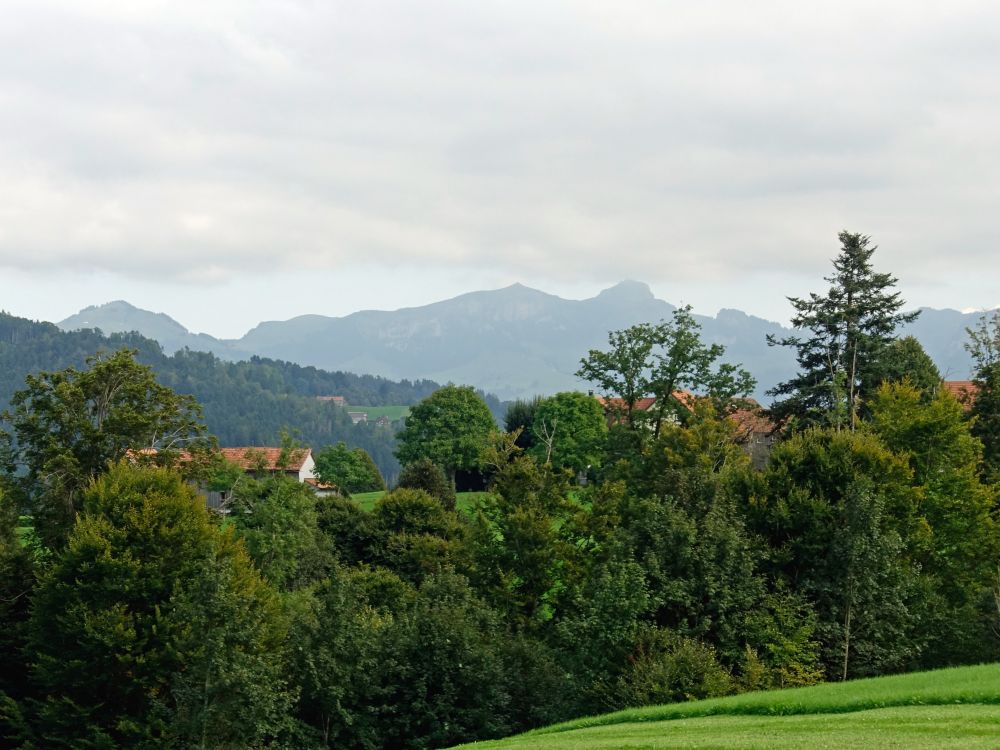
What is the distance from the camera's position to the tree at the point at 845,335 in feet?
224

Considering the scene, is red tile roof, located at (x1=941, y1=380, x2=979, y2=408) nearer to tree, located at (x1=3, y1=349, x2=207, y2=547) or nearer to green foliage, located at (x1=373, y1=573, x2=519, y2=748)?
green foliage, located at (x1=373, y1=573, x2=519, y2=748)

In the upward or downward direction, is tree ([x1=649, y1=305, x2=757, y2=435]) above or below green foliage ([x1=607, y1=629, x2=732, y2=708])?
above

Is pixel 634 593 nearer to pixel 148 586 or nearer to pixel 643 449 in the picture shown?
pixel 643 449

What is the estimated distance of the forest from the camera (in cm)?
3984

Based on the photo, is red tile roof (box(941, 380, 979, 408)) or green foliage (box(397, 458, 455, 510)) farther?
green foliage (box(397, 458, 455, 510))

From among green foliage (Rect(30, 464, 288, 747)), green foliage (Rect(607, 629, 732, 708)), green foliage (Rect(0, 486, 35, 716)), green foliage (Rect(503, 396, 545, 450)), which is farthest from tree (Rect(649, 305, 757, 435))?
green foliage (Rect(503, 396, 545, 450))

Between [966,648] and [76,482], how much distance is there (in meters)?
41.2

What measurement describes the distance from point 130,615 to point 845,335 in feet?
157

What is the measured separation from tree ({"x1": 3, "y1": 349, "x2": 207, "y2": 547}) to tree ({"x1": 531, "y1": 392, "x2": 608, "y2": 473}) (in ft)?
228

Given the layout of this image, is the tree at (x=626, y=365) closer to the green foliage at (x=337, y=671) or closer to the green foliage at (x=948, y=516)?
the green foliage at (x=948, y=516)

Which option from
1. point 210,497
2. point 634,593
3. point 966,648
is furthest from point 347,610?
point 210,497

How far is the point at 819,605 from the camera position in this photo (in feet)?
144

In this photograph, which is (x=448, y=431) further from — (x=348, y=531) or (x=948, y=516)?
(x=948, y=516)

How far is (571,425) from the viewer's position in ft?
436
